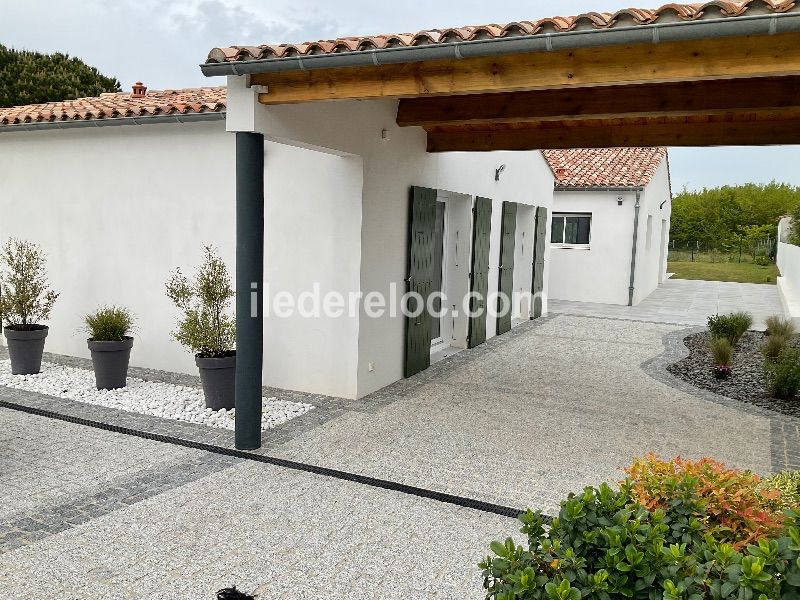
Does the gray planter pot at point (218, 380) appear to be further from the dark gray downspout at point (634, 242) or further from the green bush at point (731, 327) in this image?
the dark gray downspout at point (634, 242)

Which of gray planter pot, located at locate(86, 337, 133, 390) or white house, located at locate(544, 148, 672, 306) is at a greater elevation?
white house, located at locate(544, 148, 672, 306)

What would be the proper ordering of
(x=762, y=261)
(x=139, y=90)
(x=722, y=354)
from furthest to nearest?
(x=762, y=261), (x=139, y=90), (x=722, y=354)

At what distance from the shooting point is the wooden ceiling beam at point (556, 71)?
3.96 metres

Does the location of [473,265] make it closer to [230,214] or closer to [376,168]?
[376,168]

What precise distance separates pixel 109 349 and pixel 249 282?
2747 millimetres

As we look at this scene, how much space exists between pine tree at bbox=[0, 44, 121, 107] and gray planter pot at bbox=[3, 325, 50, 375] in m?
17.9

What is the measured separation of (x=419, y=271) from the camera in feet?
28.9

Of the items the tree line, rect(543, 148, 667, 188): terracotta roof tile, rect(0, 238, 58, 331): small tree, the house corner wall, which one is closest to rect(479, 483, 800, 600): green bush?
rect(0, 238, 58, 331): small tree

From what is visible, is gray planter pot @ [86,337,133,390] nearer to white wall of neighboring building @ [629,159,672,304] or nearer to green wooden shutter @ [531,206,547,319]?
green wooden shutter @ [531,206,547,319]

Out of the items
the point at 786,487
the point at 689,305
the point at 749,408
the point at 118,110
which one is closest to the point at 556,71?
the point at 786,487

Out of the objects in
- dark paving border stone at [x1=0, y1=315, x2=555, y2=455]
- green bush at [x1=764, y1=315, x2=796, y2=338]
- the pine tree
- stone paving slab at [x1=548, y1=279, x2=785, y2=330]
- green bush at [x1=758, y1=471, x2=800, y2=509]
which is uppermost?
the pine tree

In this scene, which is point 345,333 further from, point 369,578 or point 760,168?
point 760,168

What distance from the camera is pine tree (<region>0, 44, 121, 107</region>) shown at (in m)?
22.5

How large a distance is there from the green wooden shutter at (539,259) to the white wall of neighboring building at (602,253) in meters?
4.40
